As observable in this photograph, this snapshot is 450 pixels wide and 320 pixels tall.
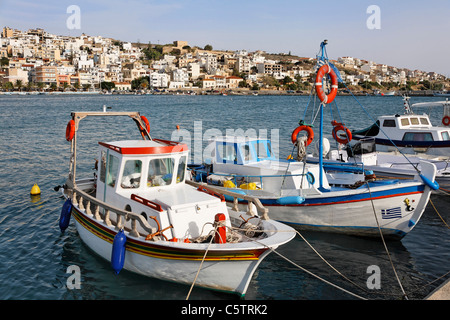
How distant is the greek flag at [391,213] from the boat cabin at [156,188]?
5.84m

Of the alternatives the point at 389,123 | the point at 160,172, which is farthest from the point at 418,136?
the point at 160,172

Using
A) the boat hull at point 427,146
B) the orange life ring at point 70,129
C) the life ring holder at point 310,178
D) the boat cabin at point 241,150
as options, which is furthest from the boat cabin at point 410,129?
the orange life ring at point 70,129

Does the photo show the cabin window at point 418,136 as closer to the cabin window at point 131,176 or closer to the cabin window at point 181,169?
the cabin window at point 181,169

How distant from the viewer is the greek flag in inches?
499

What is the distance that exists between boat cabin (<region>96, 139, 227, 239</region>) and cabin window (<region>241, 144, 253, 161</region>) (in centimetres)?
412

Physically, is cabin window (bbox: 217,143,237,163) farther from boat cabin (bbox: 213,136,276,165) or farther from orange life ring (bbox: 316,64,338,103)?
orange life ring (bbox: 316,64,338,103)

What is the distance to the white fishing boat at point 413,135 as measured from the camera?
2255 cm

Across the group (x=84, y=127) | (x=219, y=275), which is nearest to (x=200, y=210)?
(x=219, y=275)

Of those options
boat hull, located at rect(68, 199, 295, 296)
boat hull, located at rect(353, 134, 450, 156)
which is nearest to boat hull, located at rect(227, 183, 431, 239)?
boat hull, located at rect(68, 199, 295, 296)

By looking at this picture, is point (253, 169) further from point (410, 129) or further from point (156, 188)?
point (410, 129)

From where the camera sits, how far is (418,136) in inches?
914

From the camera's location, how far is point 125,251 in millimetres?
9719
